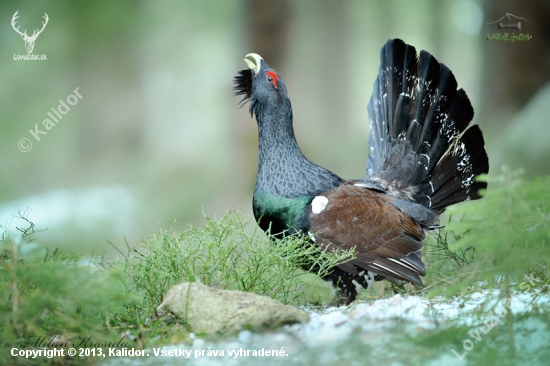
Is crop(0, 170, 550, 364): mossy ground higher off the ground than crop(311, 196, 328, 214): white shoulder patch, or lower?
lower

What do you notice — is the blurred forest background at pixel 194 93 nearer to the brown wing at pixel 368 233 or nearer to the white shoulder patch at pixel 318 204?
the brown wing at pixel 368 233

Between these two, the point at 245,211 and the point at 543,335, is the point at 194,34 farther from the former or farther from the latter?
the point at 543,335

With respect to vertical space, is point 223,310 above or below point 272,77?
below

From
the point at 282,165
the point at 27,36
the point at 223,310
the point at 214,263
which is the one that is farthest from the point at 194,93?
the point at 223,310

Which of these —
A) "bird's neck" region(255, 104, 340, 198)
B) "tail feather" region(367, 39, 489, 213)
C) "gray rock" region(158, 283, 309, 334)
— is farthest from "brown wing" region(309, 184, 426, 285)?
"gray rock" region(158, 283, 309, 334)

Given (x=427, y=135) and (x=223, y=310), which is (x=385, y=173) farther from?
(x=223, y=310)

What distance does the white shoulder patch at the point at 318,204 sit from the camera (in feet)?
8.41

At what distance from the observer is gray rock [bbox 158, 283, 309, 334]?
1.66m

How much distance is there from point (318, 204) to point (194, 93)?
746 centimetres

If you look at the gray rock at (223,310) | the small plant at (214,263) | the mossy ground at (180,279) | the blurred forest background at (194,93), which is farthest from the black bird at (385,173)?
the blurred forest background at (194,93)

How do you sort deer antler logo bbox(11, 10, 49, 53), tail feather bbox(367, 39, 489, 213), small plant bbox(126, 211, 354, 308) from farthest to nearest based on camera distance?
deer antler logo bbox(11, 10, 49, 53), tail feather bbox(367, 39, 489, 213), small plant bbox(126, 211, 354, 308)

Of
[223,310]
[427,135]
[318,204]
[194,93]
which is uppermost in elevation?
[194,93]

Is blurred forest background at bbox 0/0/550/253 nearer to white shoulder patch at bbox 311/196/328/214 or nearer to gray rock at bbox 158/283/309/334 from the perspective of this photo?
white shoulder patch at bbox 311/196/328/214

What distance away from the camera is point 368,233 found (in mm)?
2604
